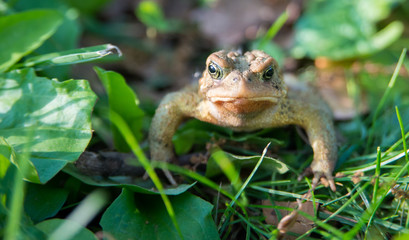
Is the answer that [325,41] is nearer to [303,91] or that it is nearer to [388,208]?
[303,91]

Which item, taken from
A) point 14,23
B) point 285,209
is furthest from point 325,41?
point 14,23

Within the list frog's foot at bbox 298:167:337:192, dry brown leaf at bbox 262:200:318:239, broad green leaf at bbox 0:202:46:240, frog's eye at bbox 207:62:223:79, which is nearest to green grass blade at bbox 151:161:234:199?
dry brown leaf at bbox 262:200:318:239

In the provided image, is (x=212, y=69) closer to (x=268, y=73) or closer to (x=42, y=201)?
(x=268, y=73)

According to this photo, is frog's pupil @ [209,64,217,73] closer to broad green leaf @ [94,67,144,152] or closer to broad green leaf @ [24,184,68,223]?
broad green leaf @ [94,67,144,152]

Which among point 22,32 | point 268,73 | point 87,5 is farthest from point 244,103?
point 87,5

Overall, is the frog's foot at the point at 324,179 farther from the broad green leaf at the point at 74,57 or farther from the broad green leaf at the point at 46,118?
the broad green leaf at the point at 74,57

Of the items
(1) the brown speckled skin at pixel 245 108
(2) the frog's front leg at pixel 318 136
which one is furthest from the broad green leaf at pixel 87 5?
(2) the frog's front leg at pixel 318 136
